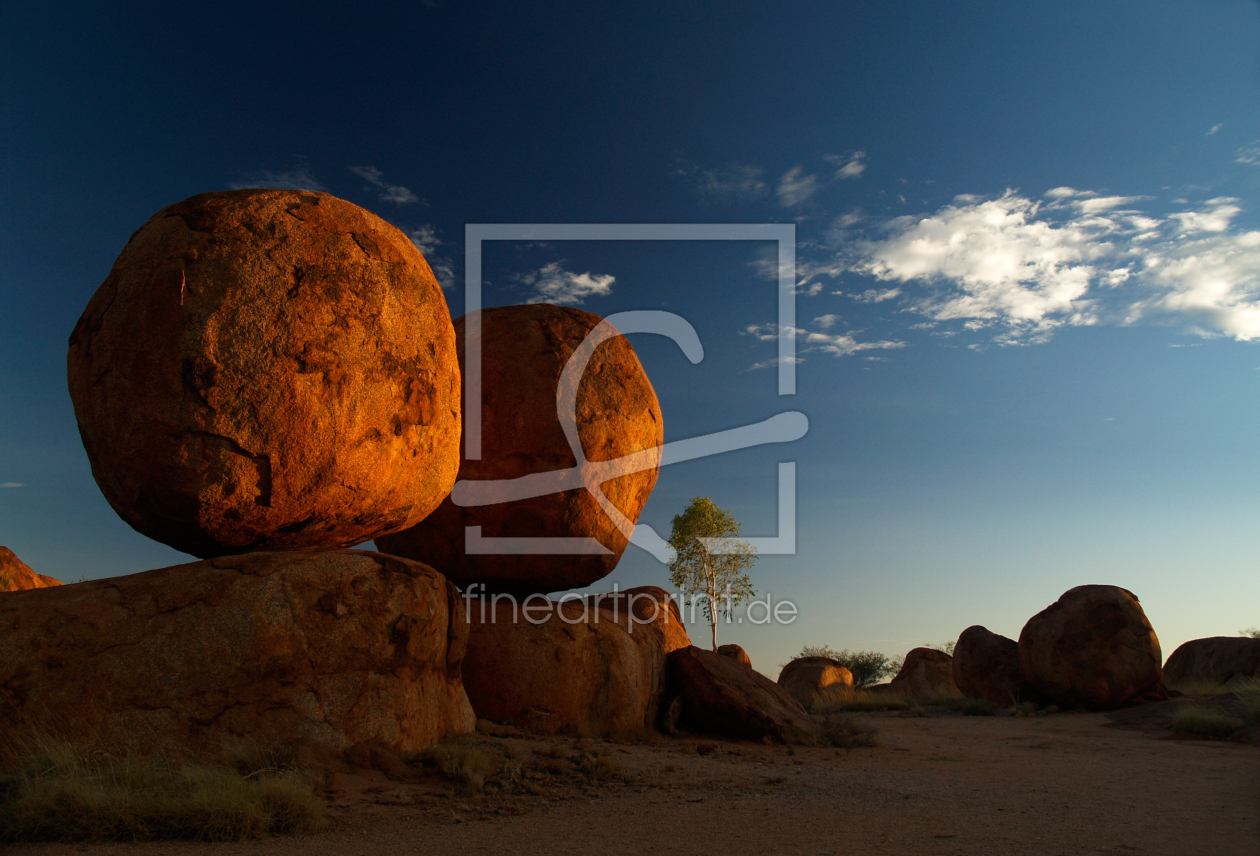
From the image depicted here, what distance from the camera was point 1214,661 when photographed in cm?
1717

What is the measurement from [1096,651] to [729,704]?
30.0 feet

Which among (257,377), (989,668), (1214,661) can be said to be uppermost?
(257,377)

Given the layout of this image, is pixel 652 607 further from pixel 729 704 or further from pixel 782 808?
pixel 782 808

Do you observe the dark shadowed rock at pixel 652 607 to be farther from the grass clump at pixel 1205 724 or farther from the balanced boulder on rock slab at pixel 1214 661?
the balanced boulder on rock slab at pixel 1214 661

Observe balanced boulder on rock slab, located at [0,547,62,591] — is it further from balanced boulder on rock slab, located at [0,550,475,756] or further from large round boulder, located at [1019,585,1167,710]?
large round boulder, located at [1019,585,1167,710]

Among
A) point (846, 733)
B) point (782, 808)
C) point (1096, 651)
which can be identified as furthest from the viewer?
point (1096, 651)

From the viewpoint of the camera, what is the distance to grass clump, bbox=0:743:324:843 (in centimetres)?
397

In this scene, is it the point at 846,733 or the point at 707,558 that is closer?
the point at 846,733

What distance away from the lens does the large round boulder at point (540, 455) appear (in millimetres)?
8031

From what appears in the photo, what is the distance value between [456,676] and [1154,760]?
7.13 meters

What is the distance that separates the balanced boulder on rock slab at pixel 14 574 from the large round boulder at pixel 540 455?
9.14 metres

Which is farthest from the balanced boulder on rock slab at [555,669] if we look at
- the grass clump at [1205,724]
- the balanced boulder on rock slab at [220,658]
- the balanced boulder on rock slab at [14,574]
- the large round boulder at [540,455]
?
the balanced boulder on rock slab at [14,574]

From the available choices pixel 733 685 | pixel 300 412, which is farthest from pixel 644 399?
pixel 300 412

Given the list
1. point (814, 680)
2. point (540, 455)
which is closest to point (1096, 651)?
point (814, 680)
